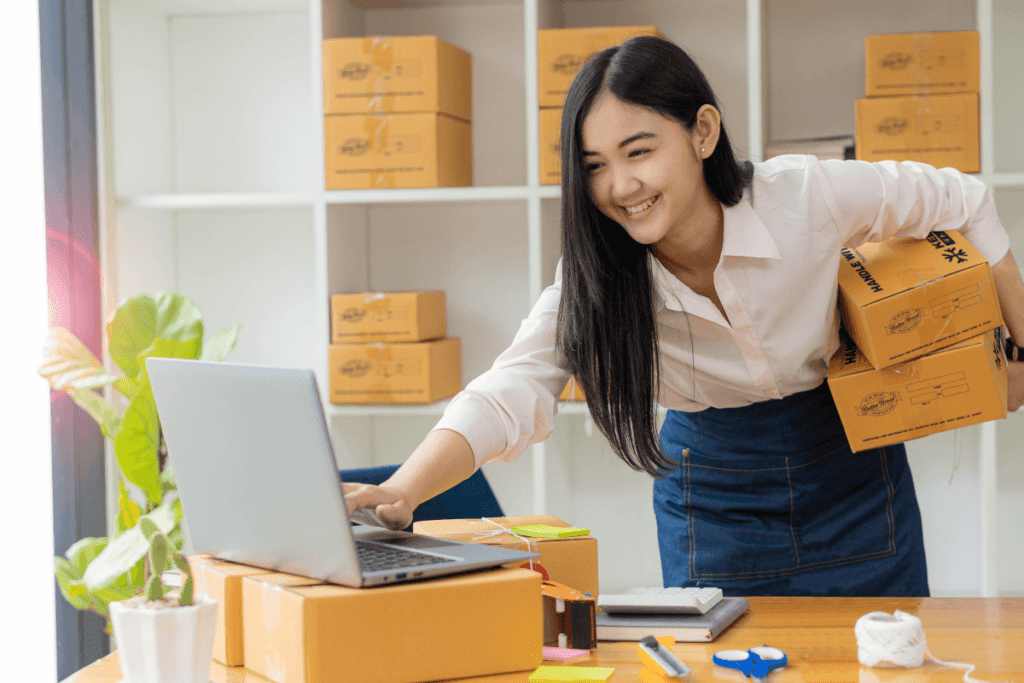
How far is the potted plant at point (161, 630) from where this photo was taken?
82cm

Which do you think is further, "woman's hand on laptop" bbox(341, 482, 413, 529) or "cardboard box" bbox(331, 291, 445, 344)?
"cardboard box" bbox(331, 291, 445, 344)

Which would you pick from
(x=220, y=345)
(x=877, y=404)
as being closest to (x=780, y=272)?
(x=877, y=404)

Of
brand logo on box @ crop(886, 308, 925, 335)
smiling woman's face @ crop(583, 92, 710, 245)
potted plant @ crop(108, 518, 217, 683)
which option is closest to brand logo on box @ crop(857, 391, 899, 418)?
brand logo on box @ crop(886, 308, 925, 335)

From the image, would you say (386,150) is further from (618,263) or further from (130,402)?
(618,263)

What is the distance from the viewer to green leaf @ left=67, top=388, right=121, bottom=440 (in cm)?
212

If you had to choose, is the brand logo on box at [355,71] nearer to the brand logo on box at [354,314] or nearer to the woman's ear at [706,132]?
the brand logo on box at [354,314]

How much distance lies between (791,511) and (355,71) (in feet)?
4.84

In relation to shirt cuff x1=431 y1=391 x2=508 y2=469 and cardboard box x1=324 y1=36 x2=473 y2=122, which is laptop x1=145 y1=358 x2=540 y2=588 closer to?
shirt cuff x1=431 y1=391 x2=508 y2=469

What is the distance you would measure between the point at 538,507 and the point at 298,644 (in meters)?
1.59

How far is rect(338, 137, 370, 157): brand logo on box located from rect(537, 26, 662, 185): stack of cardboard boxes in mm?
435

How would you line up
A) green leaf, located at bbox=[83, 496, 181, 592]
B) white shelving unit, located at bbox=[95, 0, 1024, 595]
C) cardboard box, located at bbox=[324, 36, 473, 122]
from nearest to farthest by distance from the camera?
green leaf, located at bbox=[83, 496, 181, 592] → cardboard box, located at bbox=[324, 36, 473, 122] → white shelving unit, located at bbox=[95, 0, 1024, 595]

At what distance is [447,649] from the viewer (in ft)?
3.07

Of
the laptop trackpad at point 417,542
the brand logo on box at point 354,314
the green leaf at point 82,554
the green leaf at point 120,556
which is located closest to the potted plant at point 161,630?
the laptop trackpad at point 417,542

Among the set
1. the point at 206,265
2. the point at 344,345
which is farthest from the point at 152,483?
the point at 206,265
